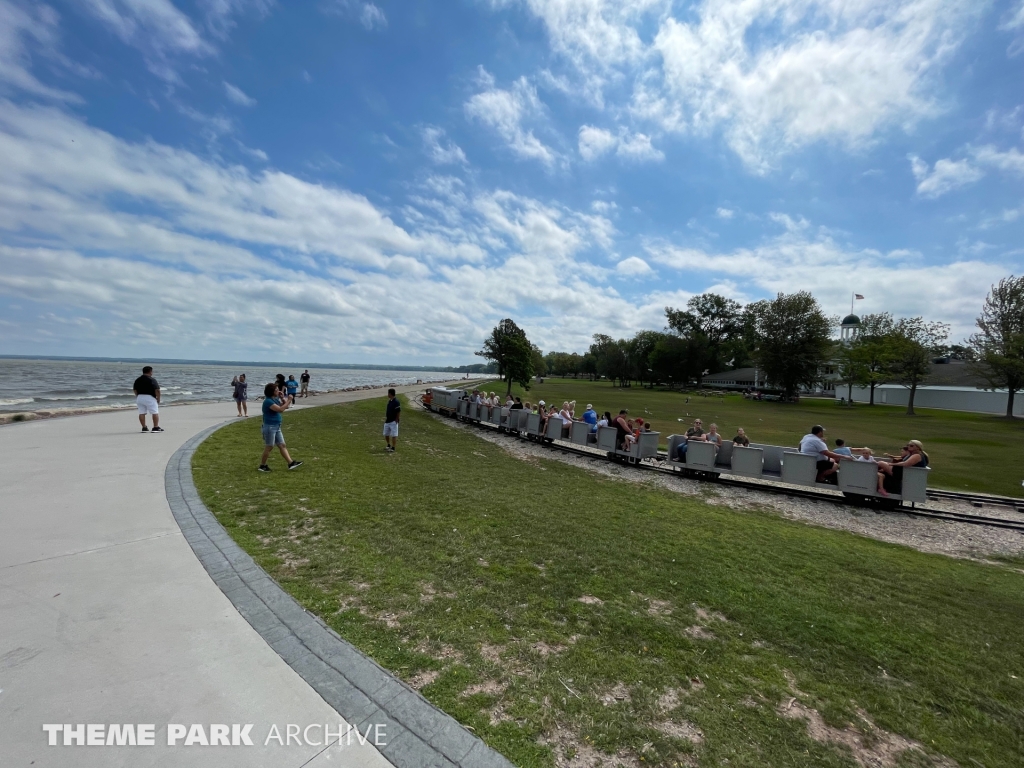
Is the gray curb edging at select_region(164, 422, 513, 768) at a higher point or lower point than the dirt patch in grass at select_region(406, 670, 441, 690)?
higher

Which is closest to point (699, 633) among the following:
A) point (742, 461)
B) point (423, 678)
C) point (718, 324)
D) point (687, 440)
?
point (423, 678)

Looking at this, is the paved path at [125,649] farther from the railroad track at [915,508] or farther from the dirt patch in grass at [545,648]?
the railroad track at [915,508]

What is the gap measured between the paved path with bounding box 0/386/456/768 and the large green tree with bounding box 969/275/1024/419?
51.1 m

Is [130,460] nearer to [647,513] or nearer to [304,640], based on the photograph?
[304,640]

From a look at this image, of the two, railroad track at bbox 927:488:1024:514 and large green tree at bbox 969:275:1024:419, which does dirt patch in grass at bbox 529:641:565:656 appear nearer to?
railroad track at bbox 927:488:1024:514

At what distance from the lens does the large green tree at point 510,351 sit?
2816cm

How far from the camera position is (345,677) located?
2621 millimetres

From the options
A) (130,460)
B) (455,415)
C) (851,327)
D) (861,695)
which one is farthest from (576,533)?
(851,327)

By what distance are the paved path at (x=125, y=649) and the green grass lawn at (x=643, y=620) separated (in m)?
0.57

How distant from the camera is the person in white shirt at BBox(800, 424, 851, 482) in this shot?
1003 cm

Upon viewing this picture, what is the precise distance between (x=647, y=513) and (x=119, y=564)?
21.9 ft

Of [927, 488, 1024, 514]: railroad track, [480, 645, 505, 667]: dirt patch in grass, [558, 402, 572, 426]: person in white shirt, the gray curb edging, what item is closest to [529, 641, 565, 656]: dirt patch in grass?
[480, 645, 505, 667]: dirt patch in grass

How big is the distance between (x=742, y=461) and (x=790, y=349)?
5920 cm

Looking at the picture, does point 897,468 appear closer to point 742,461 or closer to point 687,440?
point 742,461
